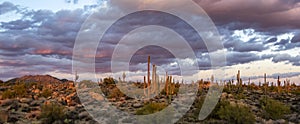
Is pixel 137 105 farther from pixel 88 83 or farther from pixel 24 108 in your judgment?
pixel 88 83

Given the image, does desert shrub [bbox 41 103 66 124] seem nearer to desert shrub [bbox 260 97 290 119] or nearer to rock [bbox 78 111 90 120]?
rock [bbox 78 111 90 120]

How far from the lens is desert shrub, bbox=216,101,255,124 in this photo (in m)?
24.3

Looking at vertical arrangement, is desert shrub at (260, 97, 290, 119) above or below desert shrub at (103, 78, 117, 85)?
below

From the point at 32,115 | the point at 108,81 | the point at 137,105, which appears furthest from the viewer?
the point at 108,81

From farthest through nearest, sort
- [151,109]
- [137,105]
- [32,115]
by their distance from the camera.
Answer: [137,105] → [32,115] → [151,109]

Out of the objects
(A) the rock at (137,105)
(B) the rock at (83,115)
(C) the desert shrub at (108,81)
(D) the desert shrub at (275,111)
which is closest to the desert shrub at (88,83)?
(C) the desert shrub at (108,81)

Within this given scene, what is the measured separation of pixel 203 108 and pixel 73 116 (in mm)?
9157

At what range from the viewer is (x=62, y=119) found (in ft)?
84.0

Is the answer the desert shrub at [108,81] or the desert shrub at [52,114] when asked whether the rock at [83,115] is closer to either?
the desert shrub at [52,114]

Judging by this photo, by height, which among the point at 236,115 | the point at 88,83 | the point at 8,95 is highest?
the point at 88,83

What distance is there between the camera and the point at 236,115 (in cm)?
2455

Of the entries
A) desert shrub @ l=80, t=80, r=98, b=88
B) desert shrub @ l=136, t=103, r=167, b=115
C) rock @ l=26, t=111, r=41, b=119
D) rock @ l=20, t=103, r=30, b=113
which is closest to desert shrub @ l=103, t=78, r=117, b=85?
desert shrub @ l=80, t=80, r=98, b=88

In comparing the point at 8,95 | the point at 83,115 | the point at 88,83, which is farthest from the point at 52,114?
the point at 88,83

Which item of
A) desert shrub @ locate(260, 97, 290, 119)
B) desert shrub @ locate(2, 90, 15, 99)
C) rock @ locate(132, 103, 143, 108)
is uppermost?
desert shrub @ locate(2, 90, 15, 99)
